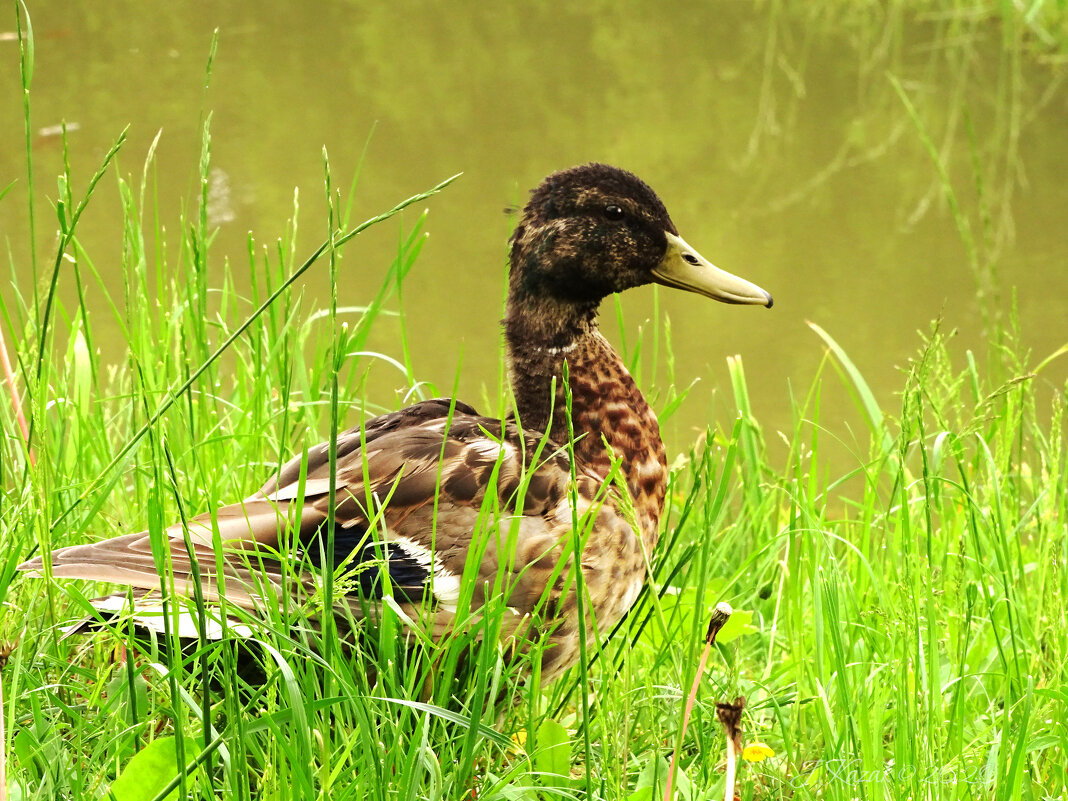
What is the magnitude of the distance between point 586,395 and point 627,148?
425 cm

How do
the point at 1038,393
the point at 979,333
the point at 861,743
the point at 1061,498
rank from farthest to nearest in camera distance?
the point at 979,333 → the point at 1038,393 → the point at 1061,498 → the point at 861,743

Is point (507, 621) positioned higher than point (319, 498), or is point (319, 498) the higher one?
point (319, 498)

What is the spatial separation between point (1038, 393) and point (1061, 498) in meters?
1.92

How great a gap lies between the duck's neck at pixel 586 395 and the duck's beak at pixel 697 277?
7.9 inches

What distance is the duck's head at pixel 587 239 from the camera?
8.43 ft

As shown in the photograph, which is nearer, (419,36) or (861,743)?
(861,743)

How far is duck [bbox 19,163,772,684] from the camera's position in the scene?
6.30 ft

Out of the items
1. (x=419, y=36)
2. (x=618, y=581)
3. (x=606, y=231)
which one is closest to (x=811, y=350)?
(x=606, y=231)

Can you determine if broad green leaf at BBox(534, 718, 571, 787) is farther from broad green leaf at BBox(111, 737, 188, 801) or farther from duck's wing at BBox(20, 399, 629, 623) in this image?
broad green leaf at BBox(111, 737, 188, 801)

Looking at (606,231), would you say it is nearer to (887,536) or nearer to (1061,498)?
(887,536)

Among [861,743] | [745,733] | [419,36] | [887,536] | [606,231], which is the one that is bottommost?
[745,733]

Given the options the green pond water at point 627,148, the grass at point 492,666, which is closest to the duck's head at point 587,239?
the grass at point 492,666

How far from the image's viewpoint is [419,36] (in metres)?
8.02

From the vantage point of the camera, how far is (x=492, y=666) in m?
1.92
